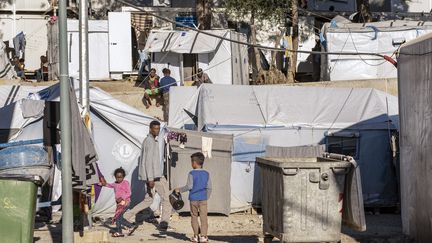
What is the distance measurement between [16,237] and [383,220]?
9788 millimetres

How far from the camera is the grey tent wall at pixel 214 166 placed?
18812 millimetres

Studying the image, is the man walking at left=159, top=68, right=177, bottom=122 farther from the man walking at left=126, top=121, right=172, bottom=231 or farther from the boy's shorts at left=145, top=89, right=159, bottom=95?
the man walking at left=126, top=121, right=172, bottom=231

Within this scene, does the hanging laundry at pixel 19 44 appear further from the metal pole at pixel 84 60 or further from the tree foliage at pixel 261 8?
the metal pole at pixel 84 60

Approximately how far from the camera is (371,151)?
806 inches

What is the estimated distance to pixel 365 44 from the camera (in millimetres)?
31516

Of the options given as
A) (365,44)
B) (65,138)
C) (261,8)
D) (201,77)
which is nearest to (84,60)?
(65,138)

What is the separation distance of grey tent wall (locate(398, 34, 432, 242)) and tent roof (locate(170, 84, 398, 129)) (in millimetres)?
5591

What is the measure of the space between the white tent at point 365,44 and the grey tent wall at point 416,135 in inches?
637

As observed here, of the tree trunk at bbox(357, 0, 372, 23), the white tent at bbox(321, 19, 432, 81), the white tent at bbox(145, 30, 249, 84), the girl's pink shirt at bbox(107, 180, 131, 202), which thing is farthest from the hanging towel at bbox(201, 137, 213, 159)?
the tree trunk at bbox(357, 0, 372, 23)

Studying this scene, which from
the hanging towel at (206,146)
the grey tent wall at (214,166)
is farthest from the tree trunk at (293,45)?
the hanging towel at (206,146)

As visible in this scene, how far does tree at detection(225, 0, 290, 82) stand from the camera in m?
31.9

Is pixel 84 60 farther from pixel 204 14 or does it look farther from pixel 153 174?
pixel 204 14

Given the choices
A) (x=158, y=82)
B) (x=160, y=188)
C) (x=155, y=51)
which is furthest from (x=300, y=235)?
(x=155, y=51)

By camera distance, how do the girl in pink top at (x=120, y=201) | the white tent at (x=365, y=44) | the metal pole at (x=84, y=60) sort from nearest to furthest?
the girl in pink top at (x=120, y=201) → the metal pole at (x=84, y=60) → the white tent at (x=365, y=44)
